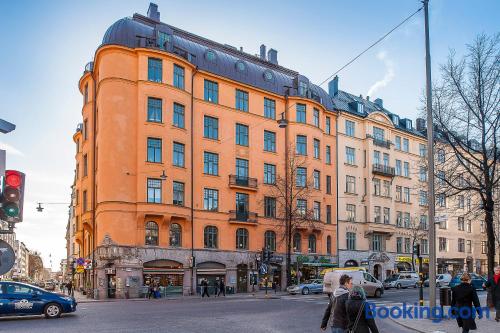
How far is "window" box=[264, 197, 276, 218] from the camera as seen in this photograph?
49500 millimetres

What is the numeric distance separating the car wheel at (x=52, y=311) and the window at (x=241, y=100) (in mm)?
31255

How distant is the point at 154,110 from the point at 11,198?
116 feet

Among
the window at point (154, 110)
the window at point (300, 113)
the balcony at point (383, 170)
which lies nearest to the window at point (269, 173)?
the window at point (300, 113)

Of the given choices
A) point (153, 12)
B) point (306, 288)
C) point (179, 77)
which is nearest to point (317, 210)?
point (306, 288)

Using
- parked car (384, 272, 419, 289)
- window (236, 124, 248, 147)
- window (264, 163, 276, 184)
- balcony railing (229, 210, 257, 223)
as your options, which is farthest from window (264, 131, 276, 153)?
parked car (384, 272, 419, 289)

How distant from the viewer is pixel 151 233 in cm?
4094

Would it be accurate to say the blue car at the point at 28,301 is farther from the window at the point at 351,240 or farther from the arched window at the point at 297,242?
the window at the point at 351,240

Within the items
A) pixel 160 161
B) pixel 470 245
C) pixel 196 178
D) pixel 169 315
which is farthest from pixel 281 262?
pixel 470 245

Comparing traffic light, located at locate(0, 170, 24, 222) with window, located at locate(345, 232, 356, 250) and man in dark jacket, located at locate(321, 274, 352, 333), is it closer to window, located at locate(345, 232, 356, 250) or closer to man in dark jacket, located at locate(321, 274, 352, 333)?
man in dark jacket, located at locate(321, 274, 352, 333)

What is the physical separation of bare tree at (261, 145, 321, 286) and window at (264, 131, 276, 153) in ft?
5.36

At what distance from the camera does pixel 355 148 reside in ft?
196

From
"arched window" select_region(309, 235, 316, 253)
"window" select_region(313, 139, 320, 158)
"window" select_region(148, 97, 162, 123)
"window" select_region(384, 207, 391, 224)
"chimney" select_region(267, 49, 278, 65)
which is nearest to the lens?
"window" select_region(148, 97, 162, 123)

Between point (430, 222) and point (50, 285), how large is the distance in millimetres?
60030

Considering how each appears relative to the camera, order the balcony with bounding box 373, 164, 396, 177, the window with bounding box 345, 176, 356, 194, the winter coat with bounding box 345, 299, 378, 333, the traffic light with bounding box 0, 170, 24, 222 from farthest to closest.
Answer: the balcony with bounding box 373, 164, 396, 177, the window with bounding box 345, 176, 356, 194, the winter coat with bounding box 345, 299, 378, 333, the traffic light with bounding box 0, 170, 24, 222
